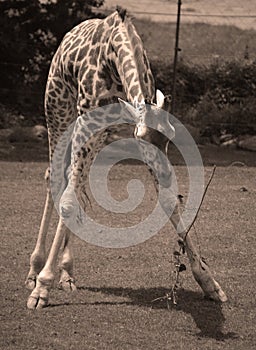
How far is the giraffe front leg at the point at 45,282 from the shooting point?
5.94m

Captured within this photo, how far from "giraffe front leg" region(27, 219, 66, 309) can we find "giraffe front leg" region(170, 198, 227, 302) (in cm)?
79

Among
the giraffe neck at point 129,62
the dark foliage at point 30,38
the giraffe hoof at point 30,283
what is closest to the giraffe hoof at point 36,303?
the giraffe hoof at point 30,283

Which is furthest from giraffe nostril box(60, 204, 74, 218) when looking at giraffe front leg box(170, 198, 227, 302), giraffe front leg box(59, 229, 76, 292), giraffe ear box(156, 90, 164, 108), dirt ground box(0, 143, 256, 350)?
giraffe ear box(156, 90, 164, 108)

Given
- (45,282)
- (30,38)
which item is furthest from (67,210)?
(30,38)

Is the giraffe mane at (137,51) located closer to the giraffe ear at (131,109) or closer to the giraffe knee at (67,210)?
the giraffe ear at (131,109)

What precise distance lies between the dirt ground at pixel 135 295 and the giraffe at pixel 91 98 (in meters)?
0.17

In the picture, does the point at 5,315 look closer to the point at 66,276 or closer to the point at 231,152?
the point at 66,276

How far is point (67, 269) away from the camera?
21.7ft

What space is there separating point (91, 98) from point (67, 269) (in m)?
1.28

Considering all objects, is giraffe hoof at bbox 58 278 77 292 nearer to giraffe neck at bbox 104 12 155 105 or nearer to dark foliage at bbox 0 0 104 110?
giraffe neck at bbox 104 12 155 105

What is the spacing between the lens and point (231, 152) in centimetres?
1501

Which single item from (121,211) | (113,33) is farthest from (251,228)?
(113,33)

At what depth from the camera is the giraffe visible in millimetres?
5906

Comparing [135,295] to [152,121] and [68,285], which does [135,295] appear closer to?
[68,285]
